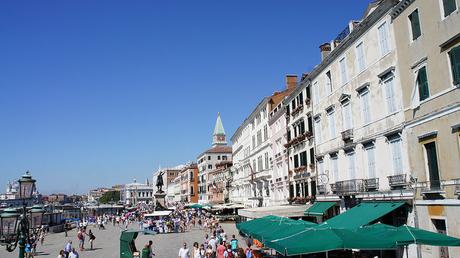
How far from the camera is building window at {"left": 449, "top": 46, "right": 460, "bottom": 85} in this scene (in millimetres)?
15195

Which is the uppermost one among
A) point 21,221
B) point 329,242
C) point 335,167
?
point 335,167

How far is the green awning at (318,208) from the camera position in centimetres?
2743

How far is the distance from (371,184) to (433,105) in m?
6.72

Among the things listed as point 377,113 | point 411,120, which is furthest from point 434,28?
point 377,113

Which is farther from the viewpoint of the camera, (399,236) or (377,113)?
(377,113)

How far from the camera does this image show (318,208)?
28.6 m

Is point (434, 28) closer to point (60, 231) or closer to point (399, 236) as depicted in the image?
point (399, 236)

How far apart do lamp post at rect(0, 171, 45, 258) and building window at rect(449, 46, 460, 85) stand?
15.2 metres

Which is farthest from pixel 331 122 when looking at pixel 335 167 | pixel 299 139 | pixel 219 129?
pixel 219 129

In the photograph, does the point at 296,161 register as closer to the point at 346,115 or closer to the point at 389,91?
the point at 346,115

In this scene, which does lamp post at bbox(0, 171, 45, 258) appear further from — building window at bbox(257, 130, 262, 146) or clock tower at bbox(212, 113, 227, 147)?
clock tower at bbox(212, 113, 227, 147)

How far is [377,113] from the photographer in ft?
71.5

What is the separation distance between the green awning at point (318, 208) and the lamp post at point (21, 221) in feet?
58.5

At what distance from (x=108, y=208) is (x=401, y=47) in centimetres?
14616
